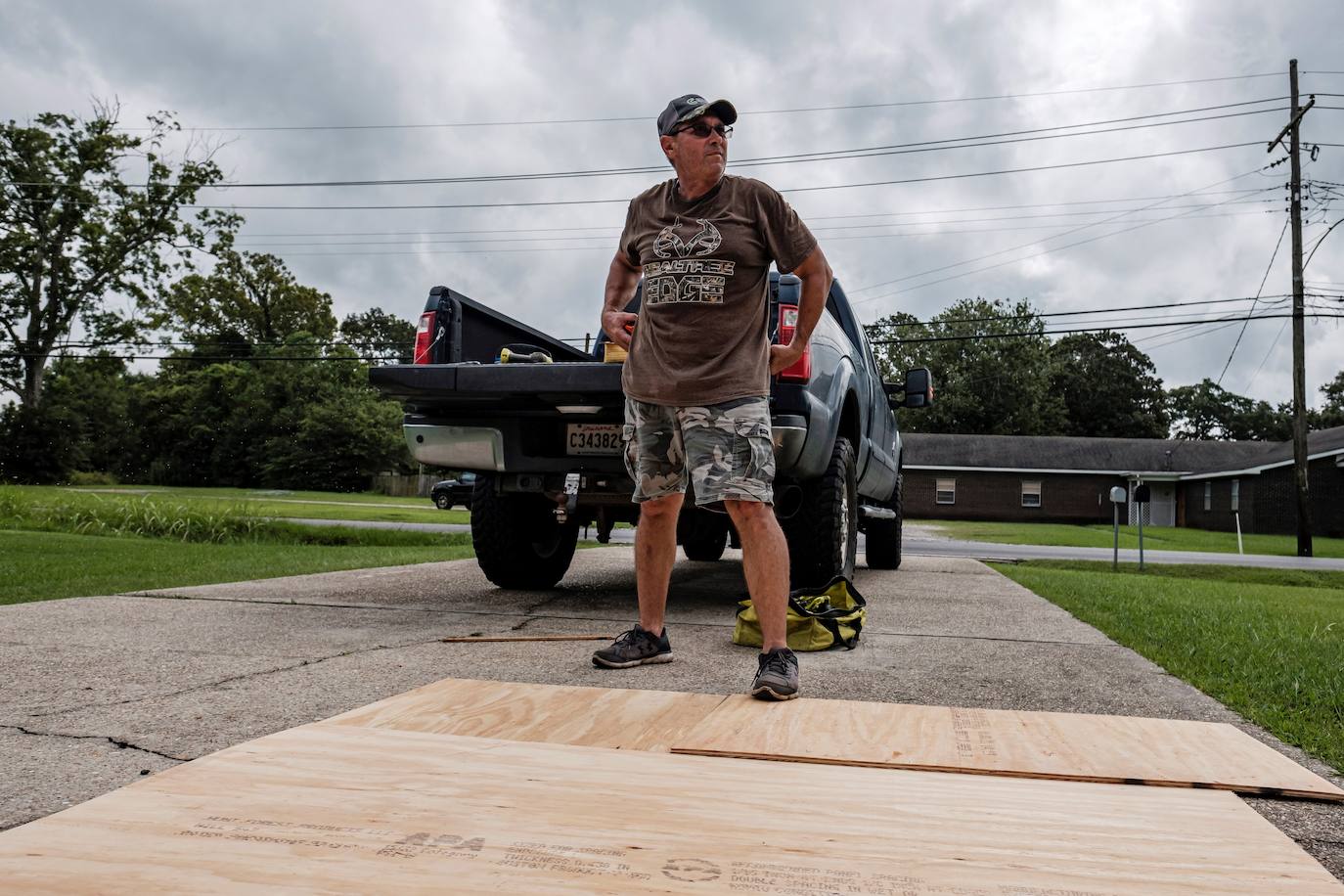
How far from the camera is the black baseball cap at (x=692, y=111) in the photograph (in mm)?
3229

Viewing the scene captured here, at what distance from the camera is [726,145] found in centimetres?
333

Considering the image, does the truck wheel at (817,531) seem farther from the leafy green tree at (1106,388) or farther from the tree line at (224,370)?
the leafy green tree at (1106,388)

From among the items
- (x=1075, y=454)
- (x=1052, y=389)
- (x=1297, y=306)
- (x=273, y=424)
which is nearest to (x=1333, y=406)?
(x=1052, y=389)

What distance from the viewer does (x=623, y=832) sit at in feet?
5.14

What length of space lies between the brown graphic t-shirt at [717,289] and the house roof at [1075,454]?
42.7 m

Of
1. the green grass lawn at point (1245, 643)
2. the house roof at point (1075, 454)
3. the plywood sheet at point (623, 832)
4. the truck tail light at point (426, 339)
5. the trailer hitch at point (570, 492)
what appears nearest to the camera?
the plywood sheet at point (623, 832)

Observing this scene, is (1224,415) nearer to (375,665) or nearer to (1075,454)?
(1075,454)

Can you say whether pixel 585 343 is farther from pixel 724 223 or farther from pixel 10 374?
pixel 10 374

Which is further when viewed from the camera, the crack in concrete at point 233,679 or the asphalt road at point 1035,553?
the asphalt road at point 1035,553

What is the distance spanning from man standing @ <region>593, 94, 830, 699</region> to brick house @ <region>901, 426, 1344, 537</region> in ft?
138

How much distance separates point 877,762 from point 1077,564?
15748 millimetres

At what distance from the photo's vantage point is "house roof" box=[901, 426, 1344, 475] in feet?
150

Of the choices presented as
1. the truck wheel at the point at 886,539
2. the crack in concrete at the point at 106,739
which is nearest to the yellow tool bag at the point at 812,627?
the crack in concrete at the point at 106,739

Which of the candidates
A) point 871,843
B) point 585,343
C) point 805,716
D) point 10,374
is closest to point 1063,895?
point 871,843
